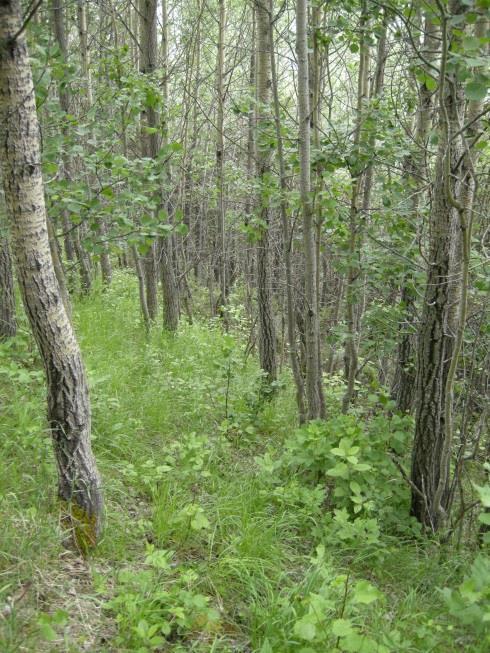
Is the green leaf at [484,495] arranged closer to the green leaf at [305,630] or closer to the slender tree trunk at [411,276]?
the green leaf at [305,630]

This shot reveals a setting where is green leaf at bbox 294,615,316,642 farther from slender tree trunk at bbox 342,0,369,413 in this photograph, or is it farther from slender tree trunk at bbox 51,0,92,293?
slender tree trunk at bbox 51,0,92,293

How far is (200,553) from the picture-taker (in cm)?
297

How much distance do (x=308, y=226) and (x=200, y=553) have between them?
2523mm

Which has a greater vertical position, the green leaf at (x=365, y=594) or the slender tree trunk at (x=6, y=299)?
the slender tree trunk at (x=6, y=299)

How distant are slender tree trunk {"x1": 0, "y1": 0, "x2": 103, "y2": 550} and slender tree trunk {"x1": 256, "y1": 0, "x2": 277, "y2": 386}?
2.24 meters

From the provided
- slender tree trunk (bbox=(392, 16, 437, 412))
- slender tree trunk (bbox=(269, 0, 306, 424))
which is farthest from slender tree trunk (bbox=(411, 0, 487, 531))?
A: slender tree trunk (bbox=(269, 0, 306, 424))

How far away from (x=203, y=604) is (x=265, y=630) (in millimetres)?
343

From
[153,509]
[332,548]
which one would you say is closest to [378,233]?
[332,548]

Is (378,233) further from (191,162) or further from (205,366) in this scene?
(191,162)

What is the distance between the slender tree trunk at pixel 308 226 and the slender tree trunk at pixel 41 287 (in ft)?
7.10

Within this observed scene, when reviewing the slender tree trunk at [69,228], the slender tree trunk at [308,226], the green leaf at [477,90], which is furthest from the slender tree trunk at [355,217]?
the slender tree trunk at [69,228]

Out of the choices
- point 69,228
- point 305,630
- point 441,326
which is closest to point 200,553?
point 305,630

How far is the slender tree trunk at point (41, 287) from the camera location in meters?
2.08

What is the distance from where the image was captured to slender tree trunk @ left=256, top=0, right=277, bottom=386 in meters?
4.47
